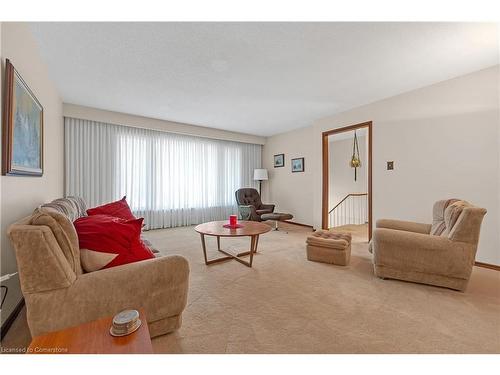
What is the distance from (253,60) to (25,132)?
223cm

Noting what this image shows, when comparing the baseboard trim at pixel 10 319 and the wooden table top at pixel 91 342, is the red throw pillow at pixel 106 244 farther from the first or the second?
the baseboard trim at pixel 10 319

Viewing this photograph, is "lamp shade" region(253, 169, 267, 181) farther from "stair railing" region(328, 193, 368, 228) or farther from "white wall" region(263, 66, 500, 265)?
"white wall" region(263, 66, 500, 265)

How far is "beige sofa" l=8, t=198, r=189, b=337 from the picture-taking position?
3.52ft

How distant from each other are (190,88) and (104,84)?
1.17 m

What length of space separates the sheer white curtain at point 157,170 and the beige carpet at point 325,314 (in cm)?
270

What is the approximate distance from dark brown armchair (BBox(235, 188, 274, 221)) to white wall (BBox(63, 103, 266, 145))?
153 cm

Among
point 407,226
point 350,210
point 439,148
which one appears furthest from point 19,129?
point 350,210

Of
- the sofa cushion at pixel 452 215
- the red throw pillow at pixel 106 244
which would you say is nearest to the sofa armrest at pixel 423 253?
the sofa cushion at pixel 452 215

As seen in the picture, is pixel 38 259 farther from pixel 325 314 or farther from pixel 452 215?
pixel 452 215

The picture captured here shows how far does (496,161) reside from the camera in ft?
8.57

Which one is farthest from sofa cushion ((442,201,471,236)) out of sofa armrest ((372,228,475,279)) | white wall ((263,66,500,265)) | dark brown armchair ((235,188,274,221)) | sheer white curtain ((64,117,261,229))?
sheer white curtain ((64,117,261,229))
